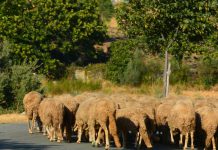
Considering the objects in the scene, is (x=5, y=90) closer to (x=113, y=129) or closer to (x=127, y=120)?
(x=113, y=129)

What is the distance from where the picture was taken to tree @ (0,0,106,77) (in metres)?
54.3

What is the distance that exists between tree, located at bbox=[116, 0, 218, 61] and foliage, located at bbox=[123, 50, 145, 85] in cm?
1301

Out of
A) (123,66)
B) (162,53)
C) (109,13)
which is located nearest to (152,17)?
(162,53)

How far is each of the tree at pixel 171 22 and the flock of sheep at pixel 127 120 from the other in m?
10.8

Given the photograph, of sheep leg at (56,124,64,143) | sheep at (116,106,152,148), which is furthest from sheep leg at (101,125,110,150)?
Answer: sheep leg at (56,124,64,143)

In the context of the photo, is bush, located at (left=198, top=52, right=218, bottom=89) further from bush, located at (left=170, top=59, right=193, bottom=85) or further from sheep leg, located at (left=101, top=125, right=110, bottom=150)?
sheep leg, located at (left=101, top=125, right=110, bottom=150)

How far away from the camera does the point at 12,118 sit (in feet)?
109

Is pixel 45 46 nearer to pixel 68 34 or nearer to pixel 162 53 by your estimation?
pixel 68 34

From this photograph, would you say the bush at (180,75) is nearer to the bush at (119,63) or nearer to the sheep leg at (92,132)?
the bush at (119,63)

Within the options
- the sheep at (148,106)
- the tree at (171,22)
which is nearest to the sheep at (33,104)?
the sheep at (148,106)

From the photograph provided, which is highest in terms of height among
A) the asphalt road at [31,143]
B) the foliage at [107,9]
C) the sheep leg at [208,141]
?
the foliage at [107,9]

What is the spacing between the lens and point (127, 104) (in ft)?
74.3

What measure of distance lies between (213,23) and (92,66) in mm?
23073

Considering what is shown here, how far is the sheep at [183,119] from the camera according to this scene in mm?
20411
